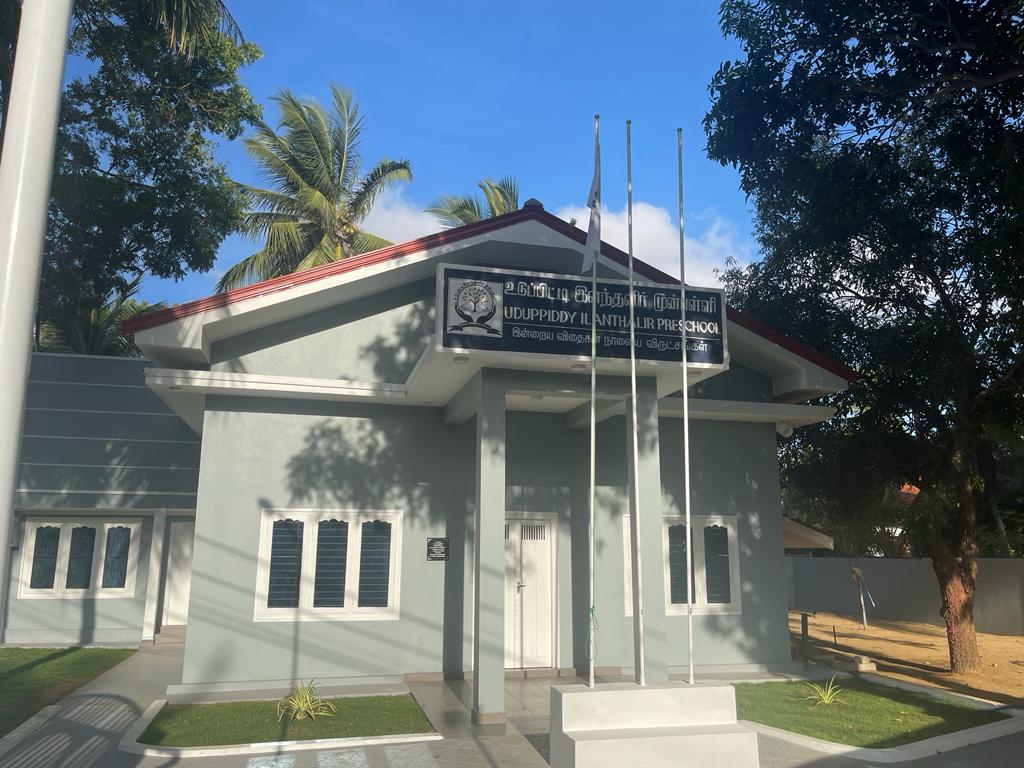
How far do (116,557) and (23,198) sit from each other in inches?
571

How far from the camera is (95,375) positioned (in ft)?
51.8

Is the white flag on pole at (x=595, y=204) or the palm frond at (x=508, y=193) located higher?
the palm frond at (x=508, y=193)

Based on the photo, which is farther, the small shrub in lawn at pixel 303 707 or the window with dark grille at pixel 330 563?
the window with dark grille at pixel 330 563

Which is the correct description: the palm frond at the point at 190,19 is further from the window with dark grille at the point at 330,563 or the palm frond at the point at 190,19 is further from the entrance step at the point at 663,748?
the entrance step at the point at 663,748

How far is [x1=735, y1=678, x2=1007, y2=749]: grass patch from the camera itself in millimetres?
8555

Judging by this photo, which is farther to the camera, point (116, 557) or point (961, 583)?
point (116, 557)

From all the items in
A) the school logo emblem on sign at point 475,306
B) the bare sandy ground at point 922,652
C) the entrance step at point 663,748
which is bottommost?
the bare sandy ground at point 922,652

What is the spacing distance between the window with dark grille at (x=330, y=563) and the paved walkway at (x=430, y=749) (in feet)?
5.99

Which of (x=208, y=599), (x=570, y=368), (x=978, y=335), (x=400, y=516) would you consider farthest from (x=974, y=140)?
(x=208, y=599)

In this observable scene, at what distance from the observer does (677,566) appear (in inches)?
478

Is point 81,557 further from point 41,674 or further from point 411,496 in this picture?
point 411,496

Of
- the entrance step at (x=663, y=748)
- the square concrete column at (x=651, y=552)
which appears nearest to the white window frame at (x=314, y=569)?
the square concrete column at (x=651, y=552)

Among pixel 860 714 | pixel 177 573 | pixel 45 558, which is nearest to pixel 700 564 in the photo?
pixel 860 714

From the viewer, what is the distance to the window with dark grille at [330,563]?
10742mm
